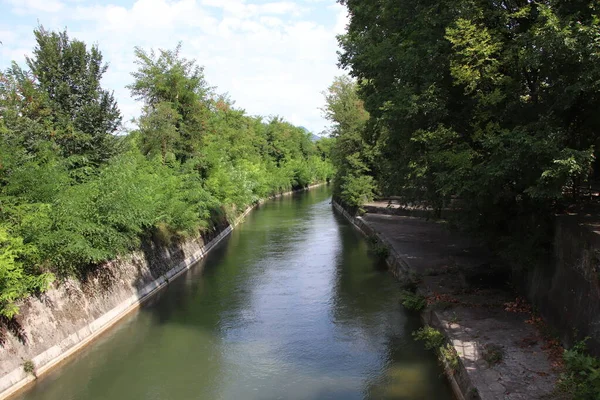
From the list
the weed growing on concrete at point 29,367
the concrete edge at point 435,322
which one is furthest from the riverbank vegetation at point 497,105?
the weed growing on concrete at point 29,367

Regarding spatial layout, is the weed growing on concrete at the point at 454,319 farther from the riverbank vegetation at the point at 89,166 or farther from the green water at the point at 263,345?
the riverbank vegetation at the point at 89,166

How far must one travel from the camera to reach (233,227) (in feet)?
120

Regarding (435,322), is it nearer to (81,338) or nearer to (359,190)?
(81,338)

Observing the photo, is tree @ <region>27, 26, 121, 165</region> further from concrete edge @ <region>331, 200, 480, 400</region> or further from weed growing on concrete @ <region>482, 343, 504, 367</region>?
weed growing on concrete @ <region>482, 343, 504, 367</region>

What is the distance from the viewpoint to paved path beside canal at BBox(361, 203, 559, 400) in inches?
348

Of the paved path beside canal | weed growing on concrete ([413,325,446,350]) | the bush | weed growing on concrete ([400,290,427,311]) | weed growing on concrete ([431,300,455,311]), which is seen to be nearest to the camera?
the paved path beside canal

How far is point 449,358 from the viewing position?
10.4 metres

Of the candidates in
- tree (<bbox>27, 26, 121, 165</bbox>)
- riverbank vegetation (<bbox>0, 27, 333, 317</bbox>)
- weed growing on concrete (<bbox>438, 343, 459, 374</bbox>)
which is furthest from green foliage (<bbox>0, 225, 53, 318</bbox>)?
weed growing on concrete (<bbox>438, 343, 459, 374</bbox>)

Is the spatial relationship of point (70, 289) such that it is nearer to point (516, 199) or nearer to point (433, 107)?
point (433, 107)

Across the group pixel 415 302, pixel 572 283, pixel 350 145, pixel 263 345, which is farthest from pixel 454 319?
pixel 350 145

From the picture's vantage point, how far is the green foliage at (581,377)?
6865mm

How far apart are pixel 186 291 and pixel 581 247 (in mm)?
14535

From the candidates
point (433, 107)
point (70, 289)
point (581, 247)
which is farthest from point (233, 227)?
point (581, 247)

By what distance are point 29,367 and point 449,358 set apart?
9.80 m
